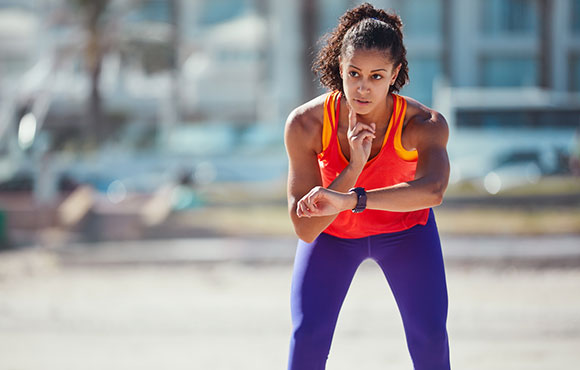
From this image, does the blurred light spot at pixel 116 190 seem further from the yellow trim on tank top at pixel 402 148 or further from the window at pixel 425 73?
the yellow trim on tank top at pixel 402 148

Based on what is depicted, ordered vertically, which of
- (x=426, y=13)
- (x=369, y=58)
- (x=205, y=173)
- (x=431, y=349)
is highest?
(x=426, y=13)

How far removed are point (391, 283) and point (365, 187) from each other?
41cm

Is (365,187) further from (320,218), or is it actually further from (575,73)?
(575,73)

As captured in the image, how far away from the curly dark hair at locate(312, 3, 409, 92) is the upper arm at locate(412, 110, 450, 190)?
0.87 feet

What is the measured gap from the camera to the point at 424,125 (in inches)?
109

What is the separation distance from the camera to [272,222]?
1465 centimetres

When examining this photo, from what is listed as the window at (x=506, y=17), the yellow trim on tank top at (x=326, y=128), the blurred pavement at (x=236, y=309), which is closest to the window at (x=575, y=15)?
the window at (x=506, y=17)

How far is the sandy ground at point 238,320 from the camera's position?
5.29m

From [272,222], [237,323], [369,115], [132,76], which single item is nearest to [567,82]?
[132,76]

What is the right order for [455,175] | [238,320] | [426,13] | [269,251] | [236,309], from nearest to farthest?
1. [238,320]
2. [236,309]
3. [269,251]
4. [455,175]
5. [426,13]

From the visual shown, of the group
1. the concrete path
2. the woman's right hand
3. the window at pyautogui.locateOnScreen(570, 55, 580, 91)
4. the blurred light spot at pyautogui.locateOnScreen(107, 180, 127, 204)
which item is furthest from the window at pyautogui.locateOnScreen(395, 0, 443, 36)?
the woman's right hand

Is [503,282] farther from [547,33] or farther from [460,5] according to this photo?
[460,5]

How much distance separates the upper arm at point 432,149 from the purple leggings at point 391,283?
345mm

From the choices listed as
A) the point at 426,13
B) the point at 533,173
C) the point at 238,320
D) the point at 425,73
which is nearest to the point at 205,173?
the point at 533,173
